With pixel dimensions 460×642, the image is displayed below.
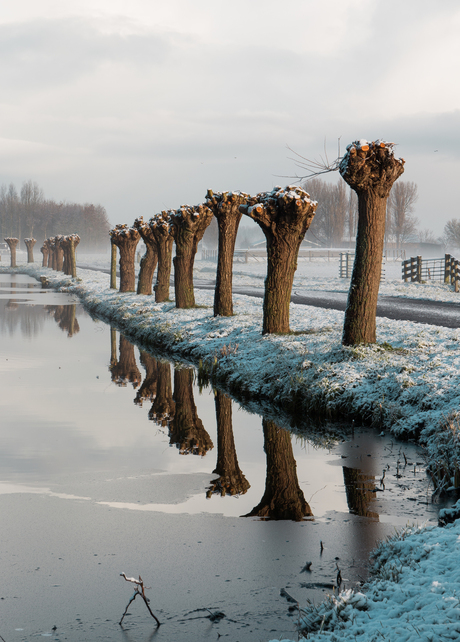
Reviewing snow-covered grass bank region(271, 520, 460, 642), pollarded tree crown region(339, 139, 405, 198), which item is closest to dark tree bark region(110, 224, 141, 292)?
pollarded tree crown region(339, 139, 405, 198)

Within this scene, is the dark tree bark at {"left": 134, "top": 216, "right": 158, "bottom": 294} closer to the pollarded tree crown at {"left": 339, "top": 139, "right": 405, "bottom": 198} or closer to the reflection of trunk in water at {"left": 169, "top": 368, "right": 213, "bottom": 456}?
the reflection of trunk in water at {"left": 169, "top": 368, "right": 213, "bottom": 456}

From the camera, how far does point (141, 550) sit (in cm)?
517

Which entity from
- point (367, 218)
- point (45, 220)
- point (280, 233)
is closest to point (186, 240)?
point (280, 233)

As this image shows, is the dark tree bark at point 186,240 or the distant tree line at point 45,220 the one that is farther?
the distant tree line at point 45,220

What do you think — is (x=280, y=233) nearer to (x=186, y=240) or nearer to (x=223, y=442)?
(x=223, y=442)

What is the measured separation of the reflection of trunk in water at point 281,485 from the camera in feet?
19.7

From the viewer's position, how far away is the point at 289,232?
1372 cm

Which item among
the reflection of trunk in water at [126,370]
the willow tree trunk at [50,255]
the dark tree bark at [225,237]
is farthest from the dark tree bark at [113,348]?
the willow tree trunk at [50,255]

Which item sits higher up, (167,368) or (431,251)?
(431,251)

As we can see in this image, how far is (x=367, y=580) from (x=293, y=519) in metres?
1.32

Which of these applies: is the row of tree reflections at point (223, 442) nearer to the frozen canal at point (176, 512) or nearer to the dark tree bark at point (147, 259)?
the frozen canal at point (176, 512)

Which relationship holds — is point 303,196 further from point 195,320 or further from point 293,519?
point 293,519

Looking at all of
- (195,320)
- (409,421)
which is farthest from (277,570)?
(195,320)

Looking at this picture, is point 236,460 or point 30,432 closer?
point 236,460
